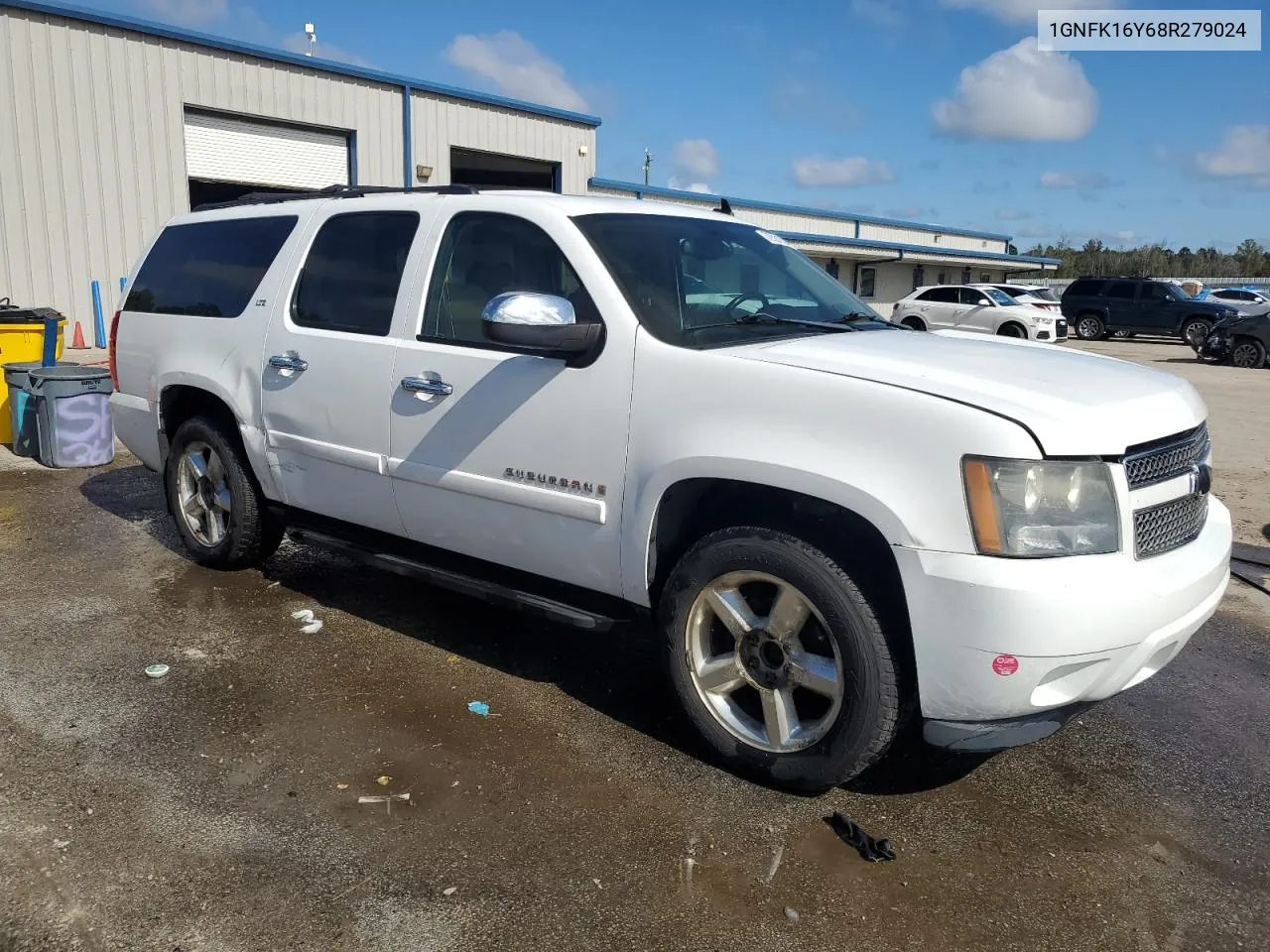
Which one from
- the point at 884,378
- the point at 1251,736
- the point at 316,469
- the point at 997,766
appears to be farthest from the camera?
Answer: the point at 316,469

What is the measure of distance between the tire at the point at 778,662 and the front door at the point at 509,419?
375 mm

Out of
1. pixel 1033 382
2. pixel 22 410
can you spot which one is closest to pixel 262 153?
pixel 22 410

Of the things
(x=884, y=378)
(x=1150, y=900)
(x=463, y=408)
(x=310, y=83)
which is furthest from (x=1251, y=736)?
(x=310, y=83)

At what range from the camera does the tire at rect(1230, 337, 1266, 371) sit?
20.4 m

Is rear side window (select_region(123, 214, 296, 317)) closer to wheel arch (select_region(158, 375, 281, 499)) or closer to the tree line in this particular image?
wheel arch (select_region(158, 375, 281, 499))

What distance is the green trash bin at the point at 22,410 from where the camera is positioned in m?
8.42

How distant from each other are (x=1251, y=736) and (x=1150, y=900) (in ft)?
4.56

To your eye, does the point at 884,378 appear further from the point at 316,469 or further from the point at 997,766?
the point at 316,469

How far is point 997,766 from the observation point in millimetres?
3488

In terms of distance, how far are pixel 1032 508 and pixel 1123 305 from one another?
3095cm

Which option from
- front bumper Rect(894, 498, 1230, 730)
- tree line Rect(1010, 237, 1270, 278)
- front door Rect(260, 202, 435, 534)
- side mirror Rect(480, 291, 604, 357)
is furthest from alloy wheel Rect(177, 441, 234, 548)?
tree line Rect(1010, 237, 1270, 278)

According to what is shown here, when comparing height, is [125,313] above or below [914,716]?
above

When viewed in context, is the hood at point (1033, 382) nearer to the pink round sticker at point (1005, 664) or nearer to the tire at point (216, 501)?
the pink round sticker at point (1005, 664)

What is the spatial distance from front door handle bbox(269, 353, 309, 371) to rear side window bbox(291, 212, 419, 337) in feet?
0.53
